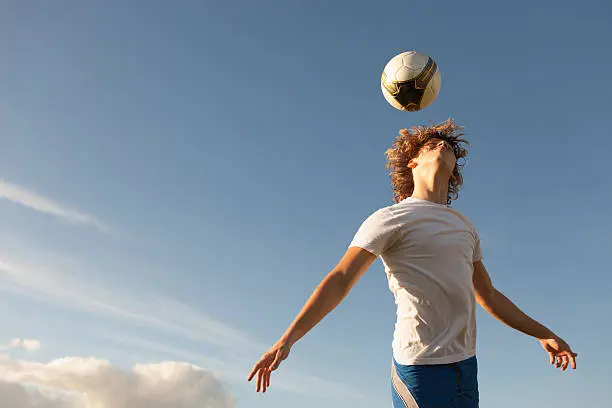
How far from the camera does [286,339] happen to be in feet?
13.8

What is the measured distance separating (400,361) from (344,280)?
803mm

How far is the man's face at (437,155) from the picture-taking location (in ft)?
17.9

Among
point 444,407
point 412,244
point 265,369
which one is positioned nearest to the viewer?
A: point 265,369

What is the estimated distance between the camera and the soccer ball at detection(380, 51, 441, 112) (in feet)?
24.3

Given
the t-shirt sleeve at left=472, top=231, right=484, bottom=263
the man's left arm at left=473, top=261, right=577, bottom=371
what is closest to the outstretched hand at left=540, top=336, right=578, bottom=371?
the man's left arm at left=473, top=261, right=577, bottom=371

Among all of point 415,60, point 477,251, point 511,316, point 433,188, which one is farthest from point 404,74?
point 511,316

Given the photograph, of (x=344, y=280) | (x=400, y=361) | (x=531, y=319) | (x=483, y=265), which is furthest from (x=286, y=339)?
(x=531, y=319)

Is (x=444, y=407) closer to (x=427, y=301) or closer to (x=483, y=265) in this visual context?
(x=427, y=301)

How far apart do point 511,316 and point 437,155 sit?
171 cm

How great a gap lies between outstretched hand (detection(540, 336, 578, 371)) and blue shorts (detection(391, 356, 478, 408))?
51.6 inches

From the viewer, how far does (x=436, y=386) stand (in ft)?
14.7

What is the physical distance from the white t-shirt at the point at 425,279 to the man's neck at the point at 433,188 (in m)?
0.32

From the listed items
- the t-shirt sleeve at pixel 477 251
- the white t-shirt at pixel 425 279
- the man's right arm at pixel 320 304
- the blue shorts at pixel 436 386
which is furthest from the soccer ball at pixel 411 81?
the blue shorts at pixel 436 386

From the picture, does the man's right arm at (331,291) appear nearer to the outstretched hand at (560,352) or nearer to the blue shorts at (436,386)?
the blue shorts at (436,386)
